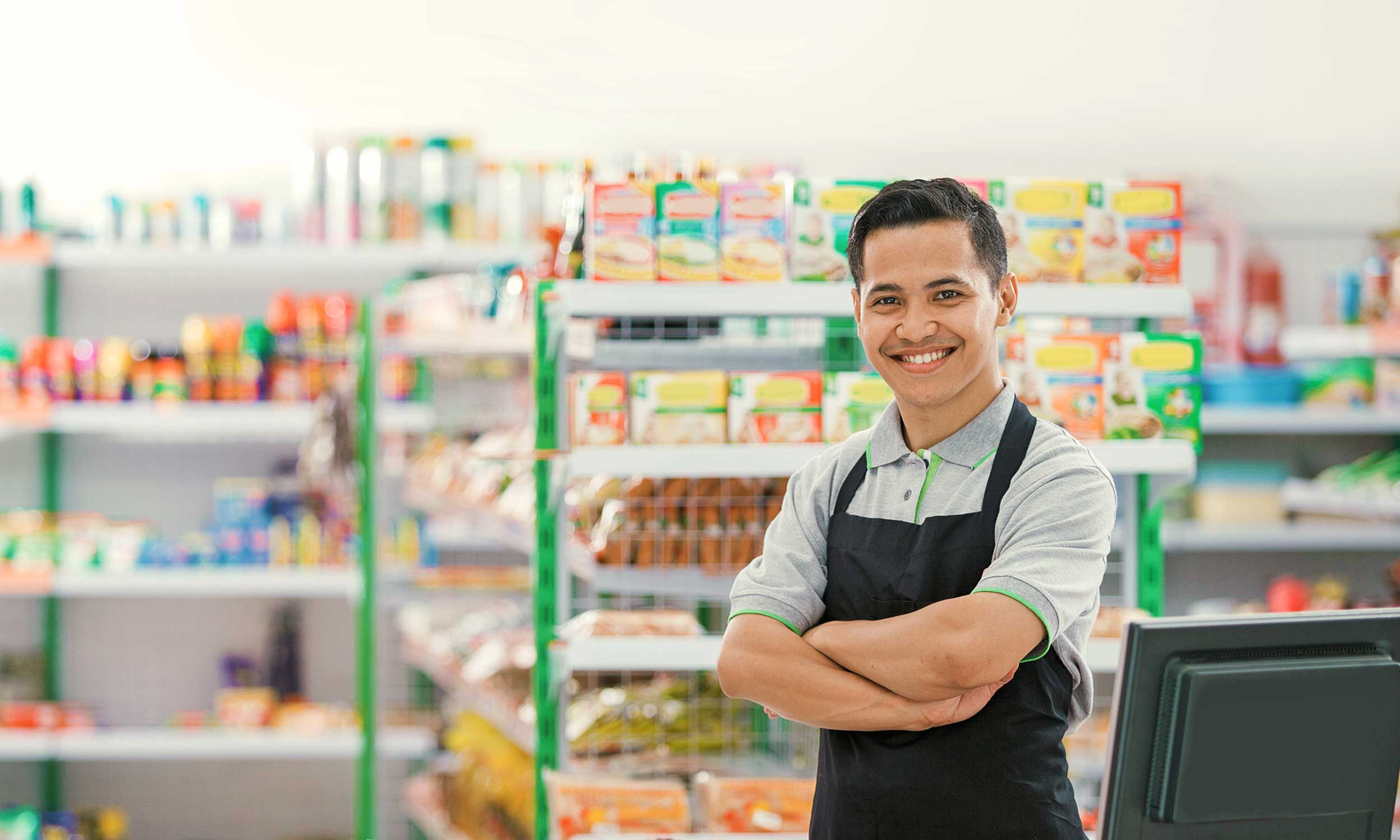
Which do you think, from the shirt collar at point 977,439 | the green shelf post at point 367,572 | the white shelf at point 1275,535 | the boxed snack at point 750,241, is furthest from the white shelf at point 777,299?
the white shelf at point 1275,535

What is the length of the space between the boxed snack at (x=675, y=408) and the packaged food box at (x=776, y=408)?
0.04m

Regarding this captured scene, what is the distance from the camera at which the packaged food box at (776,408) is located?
92.9 inches

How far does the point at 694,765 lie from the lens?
2719mm

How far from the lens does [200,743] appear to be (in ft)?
15.6

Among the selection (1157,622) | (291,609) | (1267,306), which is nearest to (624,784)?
(1157,622)

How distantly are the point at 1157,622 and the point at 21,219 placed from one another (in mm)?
4838

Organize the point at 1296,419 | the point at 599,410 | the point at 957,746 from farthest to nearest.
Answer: the point at 1296,419 < the point at 599,410 < the point at 957,746

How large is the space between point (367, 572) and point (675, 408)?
2348mm

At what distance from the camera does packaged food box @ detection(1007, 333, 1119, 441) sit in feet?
7.73

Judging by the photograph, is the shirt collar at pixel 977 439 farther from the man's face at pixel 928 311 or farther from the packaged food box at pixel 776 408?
the packaged food box at pixel 776 408

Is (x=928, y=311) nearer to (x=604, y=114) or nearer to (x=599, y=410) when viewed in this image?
(x=599, y=410)

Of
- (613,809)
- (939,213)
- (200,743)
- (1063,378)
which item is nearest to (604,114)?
(200,743)

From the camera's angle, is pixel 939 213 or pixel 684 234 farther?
pixel 684 234

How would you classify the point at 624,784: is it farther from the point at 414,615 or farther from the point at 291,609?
the point at 291,609
